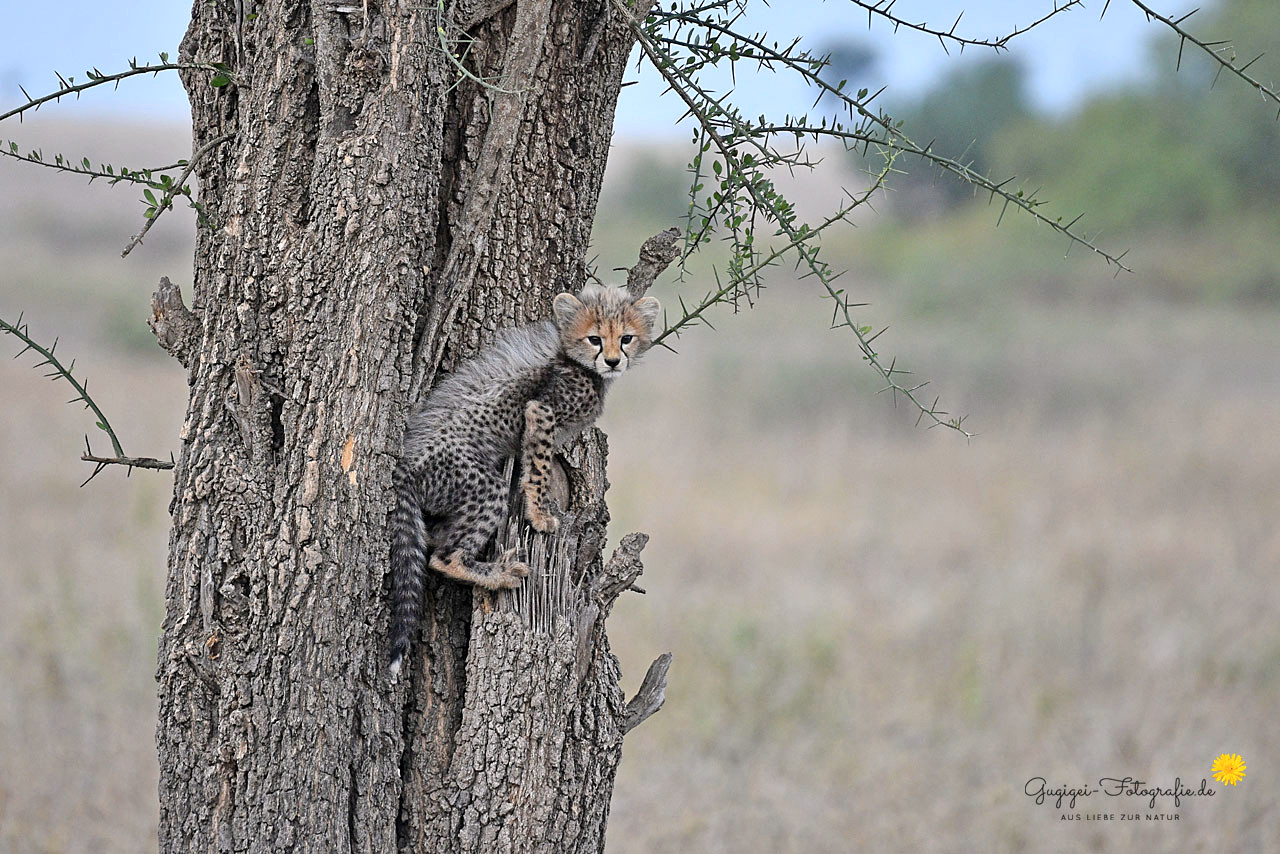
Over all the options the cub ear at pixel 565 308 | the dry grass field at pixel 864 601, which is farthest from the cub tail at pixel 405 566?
the dry grass field at pixel 864 601

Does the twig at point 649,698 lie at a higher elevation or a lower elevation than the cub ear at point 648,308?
lower

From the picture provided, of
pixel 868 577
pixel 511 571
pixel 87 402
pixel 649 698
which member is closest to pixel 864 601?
pixel 868 577

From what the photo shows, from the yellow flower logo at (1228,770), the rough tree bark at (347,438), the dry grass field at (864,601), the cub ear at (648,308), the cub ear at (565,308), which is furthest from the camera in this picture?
the dry grass field at (864,601)

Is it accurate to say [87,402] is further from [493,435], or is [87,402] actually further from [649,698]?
[649,698]

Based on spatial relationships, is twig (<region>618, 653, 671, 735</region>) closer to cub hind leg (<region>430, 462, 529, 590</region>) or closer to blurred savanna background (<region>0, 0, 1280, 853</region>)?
cub hind leg (<region>430, 462, 529, 590</region>)

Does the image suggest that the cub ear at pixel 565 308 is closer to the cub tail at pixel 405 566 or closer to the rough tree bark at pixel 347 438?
the rough tree bark at pixel 347 438

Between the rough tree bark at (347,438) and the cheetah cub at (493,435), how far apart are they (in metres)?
0.07

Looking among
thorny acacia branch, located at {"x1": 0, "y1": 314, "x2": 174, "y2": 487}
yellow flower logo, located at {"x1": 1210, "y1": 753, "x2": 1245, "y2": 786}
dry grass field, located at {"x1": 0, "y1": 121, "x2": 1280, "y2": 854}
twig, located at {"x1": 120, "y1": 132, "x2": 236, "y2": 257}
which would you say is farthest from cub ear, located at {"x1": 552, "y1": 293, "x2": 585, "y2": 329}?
yellow flower logo, located at {"x1": 1210, "y1": 753, "x2": 1245, "y2": 786}

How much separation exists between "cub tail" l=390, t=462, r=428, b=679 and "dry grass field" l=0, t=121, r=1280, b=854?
8.20 feet

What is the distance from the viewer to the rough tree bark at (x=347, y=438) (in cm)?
232

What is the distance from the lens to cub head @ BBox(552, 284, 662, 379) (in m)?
2.75

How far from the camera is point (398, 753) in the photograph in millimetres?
2430

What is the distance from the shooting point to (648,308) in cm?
296

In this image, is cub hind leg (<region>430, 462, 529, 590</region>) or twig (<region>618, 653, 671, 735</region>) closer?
cub hind leg (<region>430, 462, 529, 590</region>)
